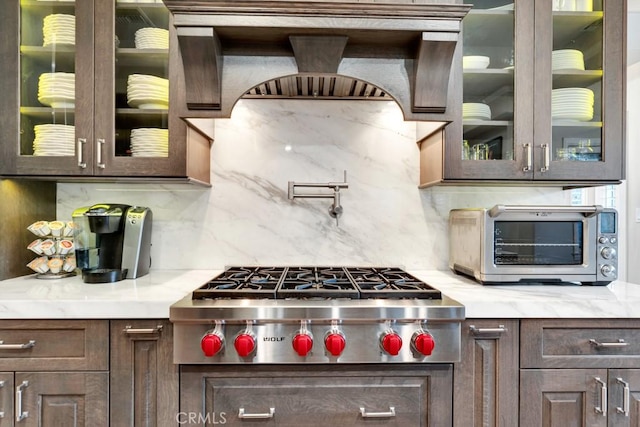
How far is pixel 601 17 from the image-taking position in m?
1.52

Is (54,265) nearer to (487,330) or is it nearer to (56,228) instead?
(56,228)

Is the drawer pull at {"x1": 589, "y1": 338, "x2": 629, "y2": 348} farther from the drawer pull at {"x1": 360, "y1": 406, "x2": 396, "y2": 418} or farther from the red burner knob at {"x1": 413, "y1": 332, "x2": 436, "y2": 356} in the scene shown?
the drawer pull at {"x1": 360, "y1": 406, "x2": 396, "y2": 418}

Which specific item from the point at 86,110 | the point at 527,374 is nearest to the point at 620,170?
the point at 527,374

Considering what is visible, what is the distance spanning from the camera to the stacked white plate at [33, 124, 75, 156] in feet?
4.85

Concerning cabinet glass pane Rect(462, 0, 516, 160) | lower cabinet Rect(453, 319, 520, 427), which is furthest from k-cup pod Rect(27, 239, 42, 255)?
cabinet glass pane Rect(462, 0, 516, 160)

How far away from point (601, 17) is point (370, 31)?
1.07 meters

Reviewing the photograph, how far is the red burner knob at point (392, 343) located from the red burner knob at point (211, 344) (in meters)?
0.51

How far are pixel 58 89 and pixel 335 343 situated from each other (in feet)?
4.99

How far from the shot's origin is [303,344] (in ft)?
3.51

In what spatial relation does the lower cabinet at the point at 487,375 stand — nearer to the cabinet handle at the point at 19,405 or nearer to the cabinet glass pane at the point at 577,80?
the cabinet glass pane at the point at 577,80

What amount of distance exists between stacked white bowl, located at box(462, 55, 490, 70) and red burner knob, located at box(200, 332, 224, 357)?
1.44 metres

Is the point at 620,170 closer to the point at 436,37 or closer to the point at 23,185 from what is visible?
the point at 436,37

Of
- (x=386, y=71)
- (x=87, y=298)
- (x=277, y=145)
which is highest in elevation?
(x=386, y=71)

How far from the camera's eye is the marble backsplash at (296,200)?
1.82 metres
